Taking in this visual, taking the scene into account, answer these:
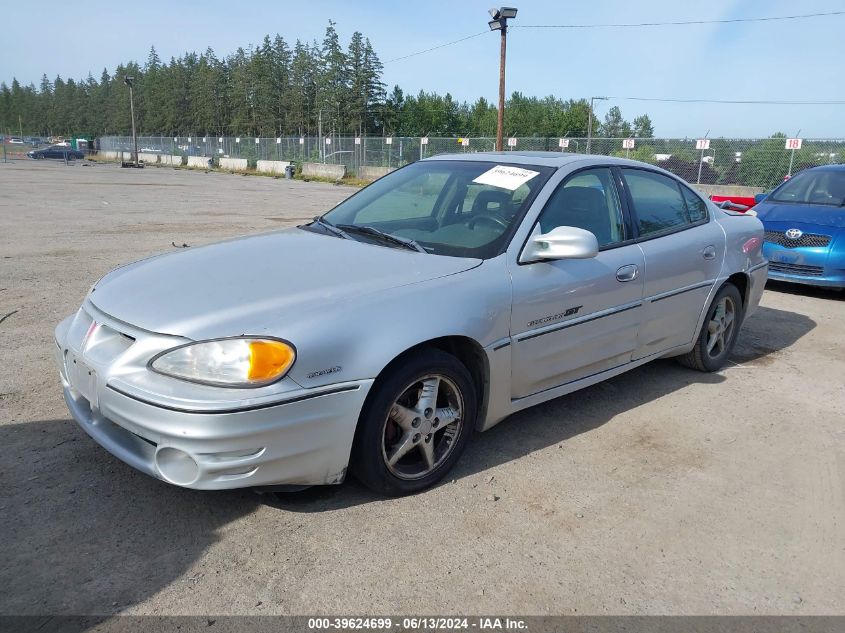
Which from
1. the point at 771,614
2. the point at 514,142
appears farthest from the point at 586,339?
the point at 514,142

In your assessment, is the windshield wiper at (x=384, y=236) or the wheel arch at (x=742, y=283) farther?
the wheel arch at (x=742, y=283)

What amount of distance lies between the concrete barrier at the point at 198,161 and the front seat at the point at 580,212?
180 ft

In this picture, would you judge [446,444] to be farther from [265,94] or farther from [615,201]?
[265,94]

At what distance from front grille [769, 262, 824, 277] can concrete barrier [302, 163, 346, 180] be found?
98.3 feet

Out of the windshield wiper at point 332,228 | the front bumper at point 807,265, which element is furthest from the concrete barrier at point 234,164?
the windshield wiper at point 332,228

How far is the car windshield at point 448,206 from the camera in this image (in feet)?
11.6

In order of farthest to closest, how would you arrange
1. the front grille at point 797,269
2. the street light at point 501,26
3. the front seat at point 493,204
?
the street light at point 501,26 → the front grille at point 797,269 → the front seat at point 493,204

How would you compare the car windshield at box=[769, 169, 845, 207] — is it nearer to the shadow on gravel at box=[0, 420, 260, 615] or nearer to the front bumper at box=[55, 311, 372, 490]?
the front bumper at box=[55, 311, 372, 490]

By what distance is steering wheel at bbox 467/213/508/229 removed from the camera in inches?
141

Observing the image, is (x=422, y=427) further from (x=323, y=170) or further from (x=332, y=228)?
(x=323, y=170)

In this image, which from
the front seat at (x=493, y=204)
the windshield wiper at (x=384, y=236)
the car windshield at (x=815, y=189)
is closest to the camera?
the windshield wiper at (x=384, y=236)

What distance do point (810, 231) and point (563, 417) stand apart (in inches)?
212

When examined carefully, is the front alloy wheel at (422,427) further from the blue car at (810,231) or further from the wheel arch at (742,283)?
the blue car at (810,231)

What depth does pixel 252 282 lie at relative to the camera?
3006 millimetres
